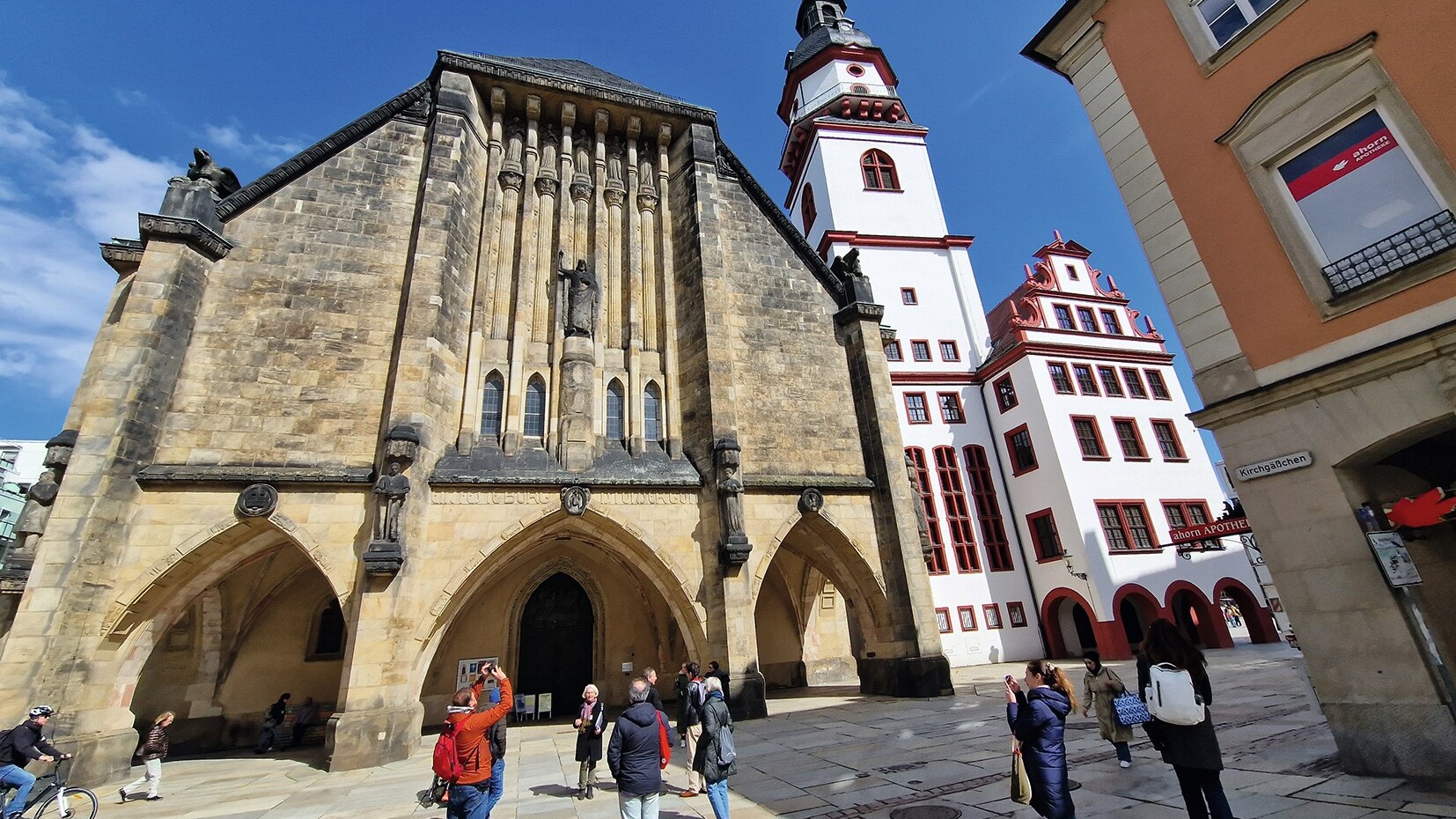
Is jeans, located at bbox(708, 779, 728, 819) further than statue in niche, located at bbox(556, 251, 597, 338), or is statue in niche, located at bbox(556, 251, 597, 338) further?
statue in niche, located at bbox(556, 251, 597, 338)

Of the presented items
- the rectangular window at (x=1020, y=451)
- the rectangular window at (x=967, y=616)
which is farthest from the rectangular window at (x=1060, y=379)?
the rectangular window at (x=967, y=616)

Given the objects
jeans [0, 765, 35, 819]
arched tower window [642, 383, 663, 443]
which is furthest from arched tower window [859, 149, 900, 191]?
jeans [0, 765, 35, 819]

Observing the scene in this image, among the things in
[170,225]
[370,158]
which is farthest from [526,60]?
[170,225]

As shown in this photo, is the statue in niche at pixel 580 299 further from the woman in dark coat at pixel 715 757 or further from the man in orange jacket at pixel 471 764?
the man in orange jacket at pixel 471 764

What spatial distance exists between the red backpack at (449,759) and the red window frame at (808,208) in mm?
29259

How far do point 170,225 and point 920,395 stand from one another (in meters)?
22.9

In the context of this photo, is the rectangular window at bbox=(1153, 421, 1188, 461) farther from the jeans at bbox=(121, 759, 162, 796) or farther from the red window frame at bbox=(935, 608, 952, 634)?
the jeans at bbox=(121, 759, 162, 796)

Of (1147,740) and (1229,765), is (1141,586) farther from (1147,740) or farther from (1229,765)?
(1229,765)

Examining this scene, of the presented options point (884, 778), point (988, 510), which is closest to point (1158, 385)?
point (988, 510)

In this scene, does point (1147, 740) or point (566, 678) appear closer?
point (1147, 740)

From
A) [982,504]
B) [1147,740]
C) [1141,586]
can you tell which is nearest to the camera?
[1147,740]

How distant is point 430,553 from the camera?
1082 centimetres

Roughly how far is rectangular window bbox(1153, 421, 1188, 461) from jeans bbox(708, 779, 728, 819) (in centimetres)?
2432

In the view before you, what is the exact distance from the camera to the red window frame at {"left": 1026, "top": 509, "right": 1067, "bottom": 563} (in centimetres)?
2166
